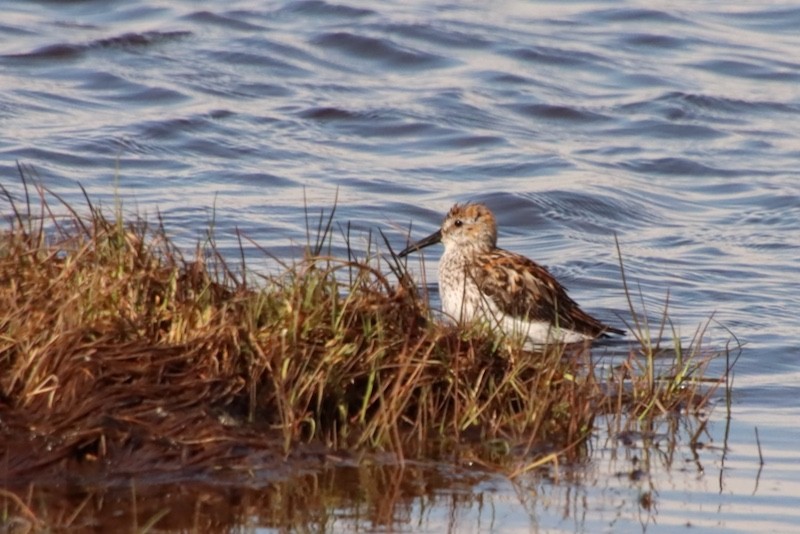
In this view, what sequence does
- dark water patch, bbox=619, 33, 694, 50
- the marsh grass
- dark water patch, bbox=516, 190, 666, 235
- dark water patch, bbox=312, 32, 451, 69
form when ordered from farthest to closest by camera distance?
1. dark water patch, bbox=619, 33, 694, 50
2. dark water patch, bbox=312, 32, 451, 69
3. dark water patch, bbox=516, 190, 666, 235
4. the marsh grass

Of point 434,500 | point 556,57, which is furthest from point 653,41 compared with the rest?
point 434,500

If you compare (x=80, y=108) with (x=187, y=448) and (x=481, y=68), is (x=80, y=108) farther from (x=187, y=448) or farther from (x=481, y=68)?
(x=187, y=448)

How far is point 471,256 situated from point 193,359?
12.3 feet

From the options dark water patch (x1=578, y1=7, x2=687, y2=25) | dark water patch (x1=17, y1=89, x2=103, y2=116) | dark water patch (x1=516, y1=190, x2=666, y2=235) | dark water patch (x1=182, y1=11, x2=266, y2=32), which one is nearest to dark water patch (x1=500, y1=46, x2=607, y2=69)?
dark water patch (x1=578, y1=7, x2=687, y2=25)

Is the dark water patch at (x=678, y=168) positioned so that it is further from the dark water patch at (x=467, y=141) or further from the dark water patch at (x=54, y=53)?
the dark water patch at (x=54, y=53)

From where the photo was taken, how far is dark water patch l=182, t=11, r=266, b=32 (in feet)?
55.3

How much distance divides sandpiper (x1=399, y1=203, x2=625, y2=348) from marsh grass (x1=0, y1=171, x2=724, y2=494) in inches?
59.7

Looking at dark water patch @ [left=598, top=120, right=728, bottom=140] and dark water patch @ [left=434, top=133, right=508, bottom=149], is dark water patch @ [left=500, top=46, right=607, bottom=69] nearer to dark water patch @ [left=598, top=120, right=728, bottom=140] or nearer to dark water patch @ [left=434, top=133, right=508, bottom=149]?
dark water patch @ [left=598, top=120, right=728, bottom=140]

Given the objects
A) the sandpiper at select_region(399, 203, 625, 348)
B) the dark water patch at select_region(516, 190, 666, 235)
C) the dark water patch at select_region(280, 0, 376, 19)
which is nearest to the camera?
the sandpiper at select_region(399, 203, 625, 348)

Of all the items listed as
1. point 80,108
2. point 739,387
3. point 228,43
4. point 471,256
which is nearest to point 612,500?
point 739,387

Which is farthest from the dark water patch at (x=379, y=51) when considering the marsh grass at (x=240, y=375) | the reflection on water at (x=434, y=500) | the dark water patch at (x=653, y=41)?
the reflection on water at (x=434, y=500)

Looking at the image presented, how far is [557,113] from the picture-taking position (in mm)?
15453

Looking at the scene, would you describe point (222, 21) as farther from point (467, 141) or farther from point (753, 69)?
point (753, 69)

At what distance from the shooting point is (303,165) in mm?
12680
